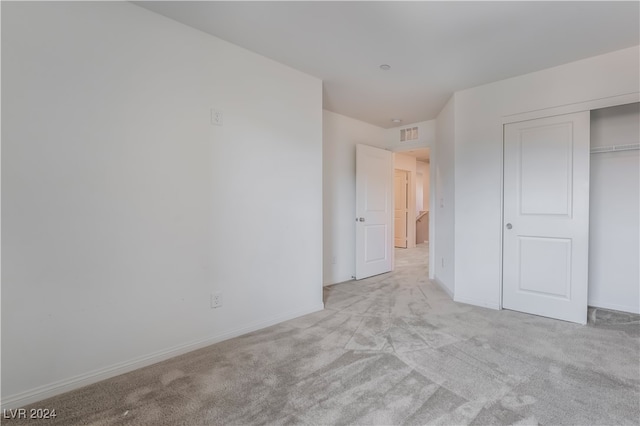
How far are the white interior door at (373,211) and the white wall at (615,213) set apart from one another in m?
2.52

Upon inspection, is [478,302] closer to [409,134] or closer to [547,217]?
[547,217]

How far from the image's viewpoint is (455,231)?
3.63 meters

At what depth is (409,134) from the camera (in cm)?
495

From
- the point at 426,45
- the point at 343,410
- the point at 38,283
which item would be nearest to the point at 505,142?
the point at 426,45

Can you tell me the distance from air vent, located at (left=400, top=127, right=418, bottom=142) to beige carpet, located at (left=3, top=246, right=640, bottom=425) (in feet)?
9.97

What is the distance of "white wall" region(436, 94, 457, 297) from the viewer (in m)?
3.74

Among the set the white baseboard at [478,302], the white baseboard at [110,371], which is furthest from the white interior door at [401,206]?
the white baseboard at [110,371]

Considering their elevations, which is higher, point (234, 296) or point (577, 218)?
point (577, 218)

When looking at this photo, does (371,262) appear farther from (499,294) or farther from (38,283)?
(38,283)

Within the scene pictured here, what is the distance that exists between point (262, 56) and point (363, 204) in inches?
101

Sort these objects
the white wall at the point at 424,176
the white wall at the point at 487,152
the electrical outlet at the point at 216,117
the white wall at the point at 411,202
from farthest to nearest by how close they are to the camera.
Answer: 1. the white wall at the point at 424,176
2. the white wall at the point at 411,202
3. the white wall at the point at 487,152
4. the electrical outlet at the point at 216,117

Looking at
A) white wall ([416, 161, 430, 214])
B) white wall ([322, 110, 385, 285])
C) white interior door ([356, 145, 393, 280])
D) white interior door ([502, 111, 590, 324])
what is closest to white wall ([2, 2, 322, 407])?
white wall ([322, 110, 385, 285])

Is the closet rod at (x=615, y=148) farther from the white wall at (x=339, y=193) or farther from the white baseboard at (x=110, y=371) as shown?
the white baseboard at (x=110, y=371)

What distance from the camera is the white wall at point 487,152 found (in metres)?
2.85
